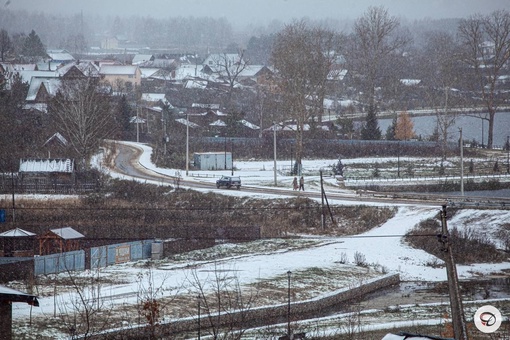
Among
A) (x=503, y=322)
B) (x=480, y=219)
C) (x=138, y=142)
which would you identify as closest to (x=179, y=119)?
(x=138, y=142)

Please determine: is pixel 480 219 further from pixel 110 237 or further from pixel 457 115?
pixel 457 115

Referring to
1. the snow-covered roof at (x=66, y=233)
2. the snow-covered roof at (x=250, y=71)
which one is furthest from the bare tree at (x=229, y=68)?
the snow-covered roof at (x=66, y=233)

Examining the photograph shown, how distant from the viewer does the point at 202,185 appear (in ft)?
109

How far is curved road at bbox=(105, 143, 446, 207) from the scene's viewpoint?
29.4 meters

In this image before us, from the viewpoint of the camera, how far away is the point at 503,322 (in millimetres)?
15281

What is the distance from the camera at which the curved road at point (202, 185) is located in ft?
96.5

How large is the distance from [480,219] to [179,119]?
28737 millimetres

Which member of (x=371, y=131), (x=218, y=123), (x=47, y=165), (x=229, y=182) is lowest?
(x=229, y=182)

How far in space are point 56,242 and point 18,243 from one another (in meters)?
1.31

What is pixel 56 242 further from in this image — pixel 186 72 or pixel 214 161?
pixel 186 72

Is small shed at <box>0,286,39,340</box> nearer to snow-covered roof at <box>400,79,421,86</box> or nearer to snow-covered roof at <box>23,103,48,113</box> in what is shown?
snow-covered roof at <box>23,103,48,113</box>

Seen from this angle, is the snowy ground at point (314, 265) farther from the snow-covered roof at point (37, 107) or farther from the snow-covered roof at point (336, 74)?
the snow-covered roof at point (336, 74)

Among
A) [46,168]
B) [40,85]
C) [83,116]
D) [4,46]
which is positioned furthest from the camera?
[4,46]

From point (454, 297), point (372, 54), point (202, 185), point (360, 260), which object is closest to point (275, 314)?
point (360, 260)
